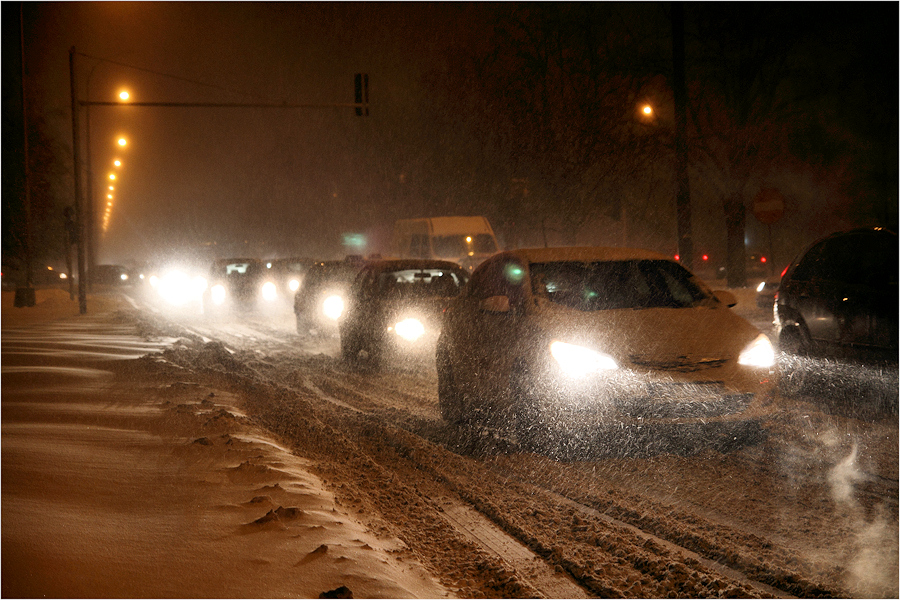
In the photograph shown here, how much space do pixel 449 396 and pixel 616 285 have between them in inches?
74.3

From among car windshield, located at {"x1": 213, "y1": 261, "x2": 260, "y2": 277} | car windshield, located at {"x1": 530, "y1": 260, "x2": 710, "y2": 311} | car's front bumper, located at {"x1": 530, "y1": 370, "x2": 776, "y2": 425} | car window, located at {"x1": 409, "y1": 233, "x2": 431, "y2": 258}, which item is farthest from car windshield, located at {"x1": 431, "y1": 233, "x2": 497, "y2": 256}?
car's front bumper, located at {"x1": 530, "y1": 370, "x2": 776, "y2": 425}

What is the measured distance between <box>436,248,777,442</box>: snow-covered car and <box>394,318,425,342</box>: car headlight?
9.79 ft

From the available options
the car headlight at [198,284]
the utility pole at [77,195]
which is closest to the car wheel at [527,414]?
the utility pole at [77,195]

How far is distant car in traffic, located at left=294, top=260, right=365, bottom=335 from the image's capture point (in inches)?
624

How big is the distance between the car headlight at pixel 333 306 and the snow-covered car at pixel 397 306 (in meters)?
3.69

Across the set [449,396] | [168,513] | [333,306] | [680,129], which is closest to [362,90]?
[333,306]

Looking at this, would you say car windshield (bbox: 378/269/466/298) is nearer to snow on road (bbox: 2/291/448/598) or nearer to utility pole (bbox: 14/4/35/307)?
snow on road (bbox: 2/291/448/598)

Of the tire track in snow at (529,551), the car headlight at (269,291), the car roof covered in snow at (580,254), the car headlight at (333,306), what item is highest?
the car roof covered in snow at (580,254)

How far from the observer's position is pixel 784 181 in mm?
26391

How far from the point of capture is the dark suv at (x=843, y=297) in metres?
7.69

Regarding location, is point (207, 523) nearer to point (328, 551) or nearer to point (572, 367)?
point (328, 551)

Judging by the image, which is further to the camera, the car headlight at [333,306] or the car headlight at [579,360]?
the car headlight at [333,306]

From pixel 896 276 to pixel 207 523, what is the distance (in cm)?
678

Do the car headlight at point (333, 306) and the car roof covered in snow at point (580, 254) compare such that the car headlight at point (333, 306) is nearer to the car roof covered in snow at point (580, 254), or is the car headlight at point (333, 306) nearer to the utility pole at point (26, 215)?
the car roof covered in snow at point (580, 254)
